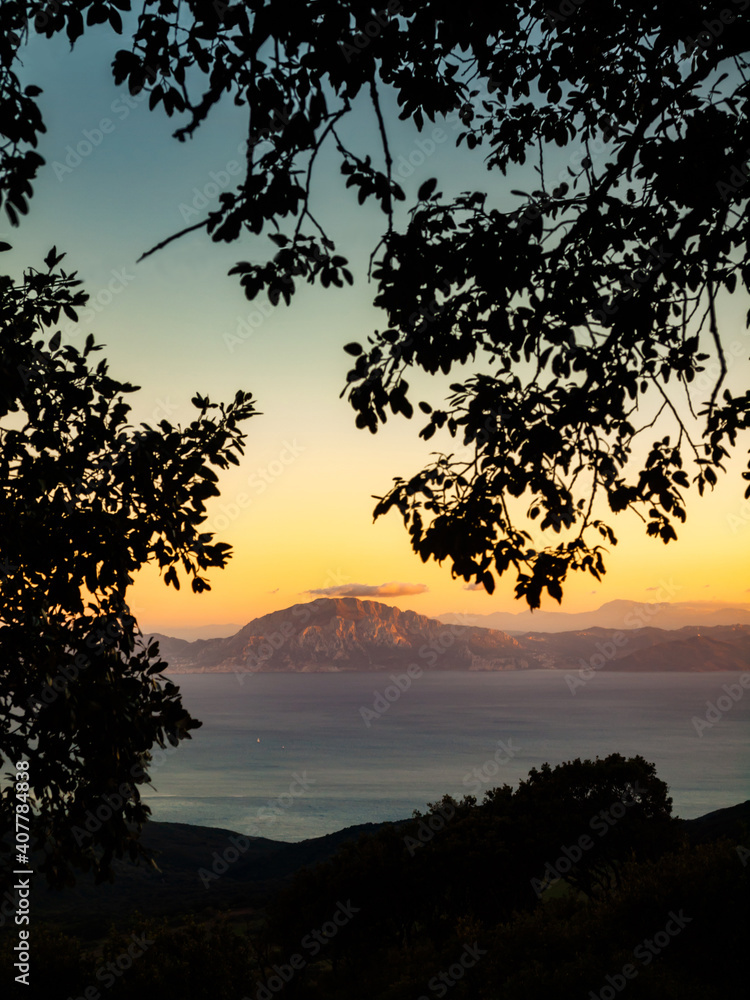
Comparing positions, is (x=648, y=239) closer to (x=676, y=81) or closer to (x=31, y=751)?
(x=676, y=81)

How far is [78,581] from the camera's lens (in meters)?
7.73

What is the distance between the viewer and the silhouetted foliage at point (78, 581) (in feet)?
23.5

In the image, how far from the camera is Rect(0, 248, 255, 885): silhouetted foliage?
7.17 metres
